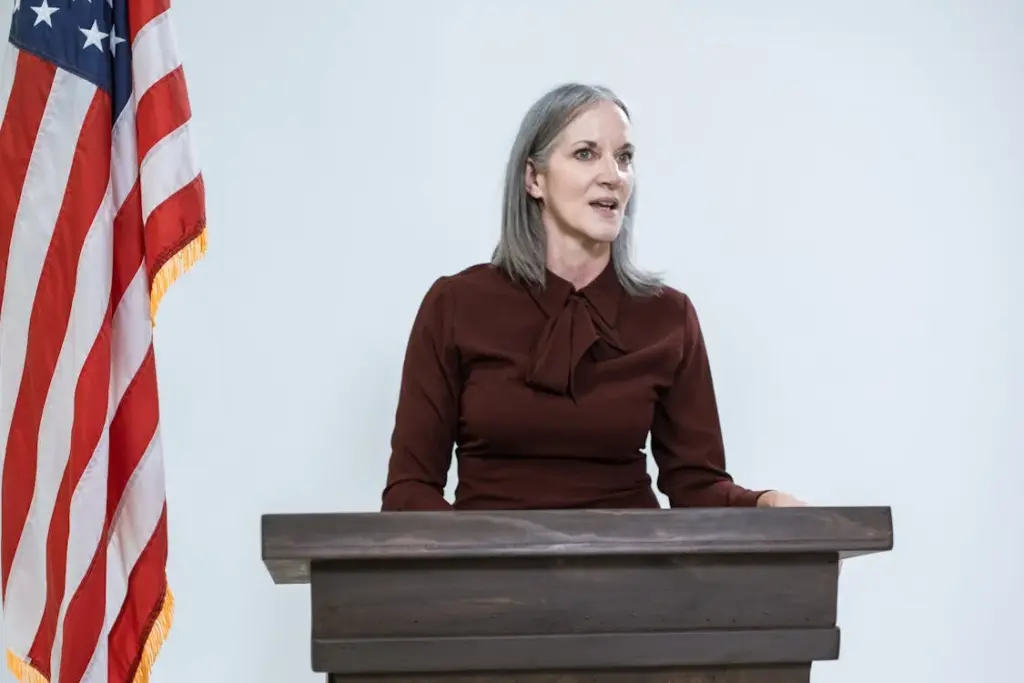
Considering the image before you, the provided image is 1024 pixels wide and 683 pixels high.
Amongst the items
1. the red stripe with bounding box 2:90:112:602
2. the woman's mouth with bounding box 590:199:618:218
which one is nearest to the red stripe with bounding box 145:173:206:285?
the red stripe with bounding box 2:90:112:602

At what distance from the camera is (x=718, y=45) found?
3201mm

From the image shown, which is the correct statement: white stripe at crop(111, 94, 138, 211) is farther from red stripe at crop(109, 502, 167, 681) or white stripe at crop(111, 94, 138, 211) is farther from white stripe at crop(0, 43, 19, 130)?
red stripe at crop(109, 502, 167, 681)

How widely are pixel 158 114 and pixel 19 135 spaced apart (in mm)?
229

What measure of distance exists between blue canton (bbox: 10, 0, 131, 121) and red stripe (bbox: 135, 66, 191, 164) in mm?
54

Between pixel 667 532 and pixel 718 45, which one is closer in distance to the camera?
pixel 667 532

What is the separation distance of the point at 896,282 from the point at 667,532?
1829 mm

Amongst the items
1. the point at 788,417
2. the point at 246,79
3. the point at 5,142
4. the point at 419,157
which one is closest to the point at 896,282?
the point at 788,417

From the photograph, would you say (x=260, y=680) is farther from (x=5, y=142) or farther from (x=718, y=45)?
(x=718, y=45)

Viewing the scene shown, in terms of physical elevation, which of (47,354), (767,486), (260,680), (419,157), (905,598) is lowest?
(260,680)

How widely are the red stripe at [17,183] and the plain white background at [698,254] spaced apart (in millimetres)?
760

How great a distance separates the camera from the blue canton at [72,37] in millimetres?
2215

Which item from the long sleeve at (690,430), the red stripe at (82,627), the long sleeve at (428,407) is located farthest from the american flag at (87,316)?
the long sleeve at (690,430)

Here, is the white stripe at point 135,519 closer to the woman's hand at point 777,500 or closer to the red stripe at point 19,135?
the red stripe at point 19,135

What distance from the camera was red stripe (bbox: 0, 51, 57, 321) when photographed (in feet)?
7.21
